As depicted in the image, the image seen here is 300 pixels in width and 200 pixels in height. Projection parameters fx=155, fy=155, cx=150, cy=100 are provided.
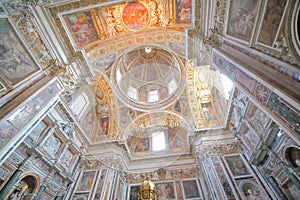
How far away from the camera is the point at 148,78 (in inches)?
711

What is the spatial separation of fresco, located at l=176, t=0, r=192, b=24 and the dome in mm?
5690

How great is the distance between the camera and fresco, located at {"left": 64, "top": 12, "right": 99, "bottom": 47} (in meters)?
7.98

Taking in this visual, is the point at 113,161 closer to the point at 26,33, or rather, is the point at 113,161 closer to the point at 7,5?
the point at 26,33

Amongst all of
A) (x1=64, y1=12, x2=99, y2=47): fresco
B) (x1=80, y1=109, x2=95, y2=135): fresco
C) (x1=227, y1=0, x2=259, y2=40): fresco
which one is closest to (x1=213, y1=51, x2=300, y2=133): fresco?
(x1=227, y1=0, x2=259, y2=40): fresco

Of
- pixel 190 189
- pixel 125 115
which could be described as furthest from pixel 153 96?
pixel 190 189

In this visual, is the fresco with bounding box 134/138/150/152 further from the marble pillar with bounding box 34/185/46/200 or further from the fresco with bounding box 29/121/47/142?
the fresco with bounding box 29/121/47/142

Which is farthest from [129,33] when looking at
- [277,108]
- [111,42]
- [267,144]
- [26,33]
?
[267,144]

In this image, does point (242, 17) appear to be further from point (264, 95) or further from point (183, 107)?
point (183, 107)

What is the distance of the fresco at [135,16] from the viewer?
8.47m

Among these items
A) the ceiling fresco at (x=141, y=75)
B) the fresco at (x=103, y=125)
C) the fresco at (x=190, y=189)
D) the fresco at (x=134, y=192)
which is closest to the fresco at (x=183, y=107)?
the ceiling fresco at (x=141, y=75)

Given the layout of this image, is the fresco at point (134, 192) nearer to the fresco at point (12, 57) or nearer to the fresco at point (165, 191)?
the fresco at point (165, 191)

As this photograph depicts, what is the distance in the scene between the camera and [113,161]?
1114 centimetres

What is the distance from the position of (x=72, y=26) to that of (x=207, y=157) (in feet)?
36.0

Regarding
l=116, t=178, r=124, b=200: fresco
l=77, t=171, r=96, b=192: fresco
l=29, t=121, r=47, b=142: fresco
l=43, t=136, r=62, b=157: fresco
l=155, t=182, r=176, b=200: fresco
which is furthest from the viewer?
l=155, t=182, r=176, b=200: fresco
